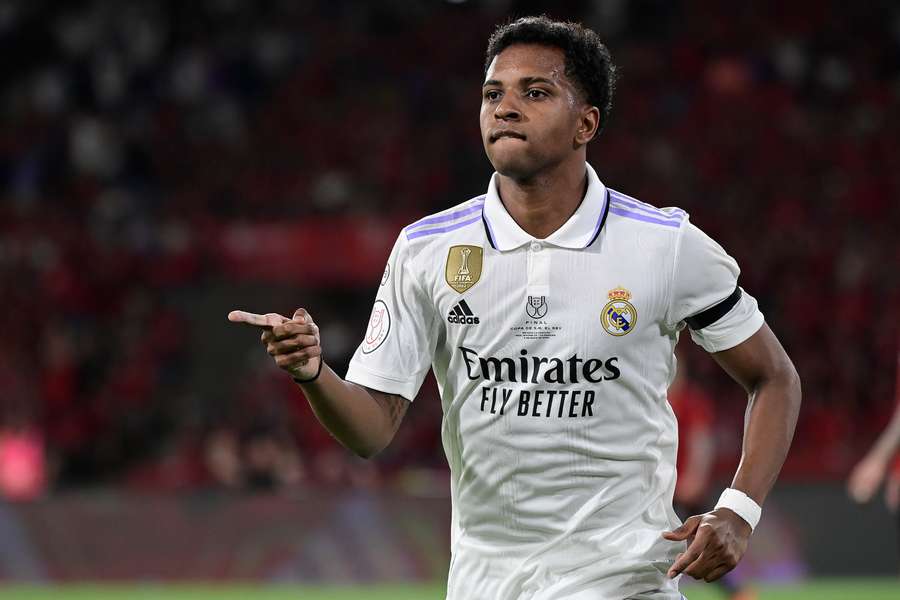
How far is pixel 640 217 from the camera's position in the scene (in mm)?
3691

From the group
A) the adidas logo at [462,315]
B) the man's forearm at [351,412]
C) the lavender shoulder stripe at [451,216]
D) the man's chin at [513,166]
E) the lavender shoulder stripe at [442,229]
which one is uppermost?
the man's chin at [513,166]

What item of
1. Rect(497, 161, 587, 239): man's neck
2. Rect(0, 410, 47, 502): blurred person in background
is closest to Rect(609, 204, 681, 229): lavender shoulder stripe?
Rect(497, 161, 587, 239): man's neck

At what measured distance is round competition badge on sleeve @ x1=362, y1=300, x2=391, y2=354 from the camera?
372cm

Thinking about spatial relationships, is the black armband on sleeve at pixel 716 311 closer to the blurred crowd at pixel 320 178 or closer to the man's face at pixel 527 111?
the man's face at pixel 527 111

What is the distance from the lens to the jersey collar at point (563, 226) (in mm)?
3645

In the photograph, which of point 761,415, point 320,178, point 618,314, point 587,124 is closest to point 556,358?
point 618,314

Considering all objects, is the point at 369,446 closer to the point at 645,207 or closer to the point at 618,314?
the point at 618,314

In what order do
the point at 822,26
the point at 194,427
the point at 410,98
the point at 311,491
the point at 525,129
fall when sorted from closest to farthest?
the point at 525,129 < the point at 311,491 < the point at 194,427 < the point at 410,98 < the point at 822,26

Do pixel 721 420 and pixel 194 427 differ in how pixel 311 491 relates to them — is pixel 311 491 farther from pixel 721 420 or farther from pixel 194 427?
pixel 721 420

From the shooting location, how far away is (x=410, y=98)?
1881 centimetres

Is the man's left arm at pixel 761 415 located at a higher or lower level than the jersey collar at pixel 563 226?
lower

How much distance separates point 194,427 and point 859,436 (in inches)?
273

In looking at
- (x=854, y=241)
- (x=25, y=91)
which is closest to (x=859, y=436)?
(x=854, y=241)

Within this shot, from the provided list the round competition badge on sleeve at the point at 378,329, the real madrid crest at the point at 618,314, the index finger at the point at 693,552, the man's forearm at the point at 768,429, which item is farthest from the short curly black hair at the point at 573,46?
the index finger at the point at 693,552
